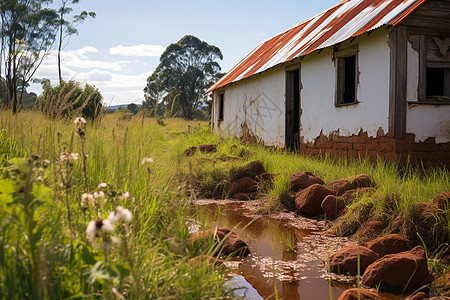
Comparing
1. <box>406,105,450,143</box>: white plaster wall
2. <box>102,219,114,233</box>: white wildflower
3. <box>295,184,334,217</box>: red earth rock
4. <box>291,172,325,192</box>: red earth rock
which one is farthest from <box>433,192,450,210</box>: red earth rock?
<box>102,219,114,233</box>: white wildflower

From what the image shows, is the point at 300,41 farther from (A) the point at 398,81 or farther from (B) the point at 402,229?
(B) the point at 402,229

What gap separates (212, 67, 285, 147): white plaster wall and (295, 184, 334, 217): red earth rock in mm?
5158

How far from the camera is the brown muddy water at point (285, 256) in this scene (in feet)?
10.9

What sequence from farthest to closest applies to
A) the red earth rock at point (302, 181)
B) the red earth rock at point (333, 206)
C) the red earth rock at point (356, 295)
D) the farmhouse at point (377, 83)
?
the farmhouse at point (377, 83) < the red earth rock at point (302, 181) < the red earth rock at point (333, 206) < the red earth rock at point (356, 295)

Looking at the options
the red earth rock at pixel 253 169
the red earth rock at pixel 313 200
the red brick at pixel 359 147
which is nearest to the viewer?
the red earth rock at pixel 313 200

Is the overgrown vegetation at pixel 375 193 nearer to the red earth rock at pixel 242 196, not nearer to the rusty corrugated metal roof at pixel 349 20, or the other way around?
the red earth rock at pixel 242 196

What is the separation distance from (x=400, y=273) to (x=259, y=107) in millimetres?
9609

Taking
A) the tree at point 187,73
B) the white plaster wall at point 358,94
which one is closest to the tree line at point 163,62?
the tree at point 187,73

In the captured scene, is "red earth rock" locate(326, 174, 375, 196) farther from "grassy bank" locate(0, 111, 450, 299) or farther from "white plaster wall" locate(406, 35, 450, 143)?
"white plaster wall" locate(406, 35, 450, 143)

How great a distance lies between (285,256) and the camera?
4.20m

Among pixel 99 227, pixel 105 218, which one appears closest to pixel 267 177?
pixel 105 218

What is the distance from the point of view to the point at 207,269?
261 cm

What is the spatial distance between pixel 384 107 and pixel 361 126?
736 millimetres

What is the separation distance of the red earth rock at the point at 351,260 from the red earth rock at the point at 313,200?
79.7 inches
